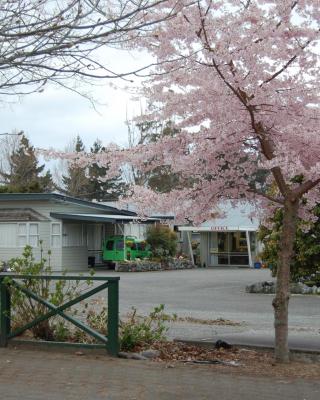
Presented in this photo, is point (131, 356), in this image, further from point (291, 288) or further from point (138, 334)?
point (291, 288)

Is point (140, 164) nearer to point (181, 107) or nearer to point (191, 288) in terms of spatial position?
point (181, 107)

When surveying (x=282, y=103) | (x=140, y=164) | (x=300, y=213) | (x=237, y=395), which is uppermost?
(x=282, y=103)

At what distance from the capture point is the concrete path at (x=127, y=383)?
695 cm

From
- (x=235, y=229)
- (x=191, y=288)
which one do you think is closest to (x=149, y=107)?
(x=191, y=288)

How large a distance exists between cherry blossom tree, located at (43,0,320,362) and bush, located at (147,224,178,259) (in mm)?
28370

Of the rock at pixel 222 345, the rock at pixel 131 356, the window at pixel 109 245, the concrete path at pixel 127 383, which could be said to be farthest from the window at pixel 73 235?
the concrete path at pixel 127 383

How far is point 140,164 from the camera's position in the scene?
9336mm

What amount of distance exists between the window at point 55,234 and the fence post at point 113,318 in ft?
86.3

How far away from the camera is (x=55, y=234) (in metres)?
34.9

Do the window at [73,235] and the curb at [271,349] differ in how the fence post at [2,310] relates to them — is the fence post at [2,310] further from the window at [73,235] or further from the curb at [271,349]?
the window at [73,235]

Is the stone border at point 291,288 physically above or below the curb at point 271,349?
above

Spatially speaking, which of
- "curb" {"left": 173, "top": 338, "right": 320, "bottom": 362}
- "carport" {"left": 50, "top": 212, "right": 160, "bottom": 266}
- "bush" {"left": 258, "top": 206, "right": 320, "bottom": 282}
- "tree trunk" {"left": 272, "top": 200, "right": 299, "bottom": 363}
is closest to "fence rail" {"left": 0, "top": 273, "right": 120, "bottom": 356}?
"curb" {"left": 173, "top": 338, "right": 320, "bottom": 362}

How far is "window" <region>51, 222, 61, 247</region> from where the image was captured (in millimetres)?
34750

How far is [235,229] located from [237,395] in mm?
32262
